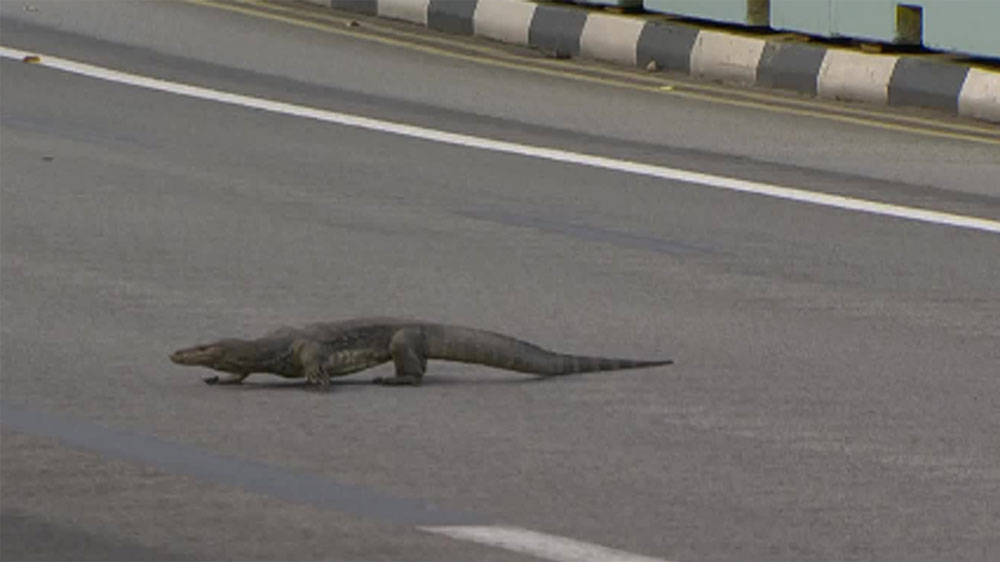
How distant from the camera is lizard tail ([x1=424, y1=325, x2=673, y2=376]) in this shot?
861 cm

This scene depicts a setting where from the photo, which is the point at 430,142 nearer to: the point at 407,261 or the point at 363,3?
the point at 407,261

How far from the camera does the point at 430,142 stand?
551 inches

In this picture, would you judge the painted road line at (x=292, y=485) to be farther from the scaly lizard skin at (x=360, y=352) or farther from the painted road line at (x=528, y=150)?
the painted road line at (x=528, y=150)

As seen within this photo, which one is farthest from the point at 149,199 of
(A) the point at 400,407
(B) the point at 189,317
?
(A) the point at 400,407

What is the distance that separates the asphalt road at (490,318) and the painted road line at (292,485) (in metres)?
0.01

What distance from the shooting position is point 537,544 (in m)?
6.75

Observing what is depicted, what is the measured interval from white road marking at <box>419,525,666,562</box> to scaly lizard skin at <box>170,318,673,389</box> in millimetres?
1615

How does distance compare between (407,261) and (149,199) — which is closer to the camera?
(407,261)

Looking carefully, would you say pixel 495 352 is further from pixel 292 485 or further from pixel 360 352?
pixel 292 485

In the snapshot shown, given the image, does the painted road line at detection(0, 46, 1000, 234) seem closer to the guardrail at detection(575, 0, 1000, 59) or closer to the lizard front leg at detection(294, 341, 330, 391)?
the guardrail at detection(575, 0, 1000, 59)

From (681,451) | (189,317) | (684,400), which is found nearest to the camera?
(681,451)

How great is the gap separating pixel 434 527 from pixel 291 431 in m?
1.10

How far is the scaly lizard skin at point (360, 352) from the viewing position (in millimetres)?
8422

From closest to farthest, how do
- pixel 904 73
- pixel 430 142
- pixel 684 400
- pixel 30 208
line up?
1. pixel 684 400
2. pixel 30 208
3. pixel 430 142
4. pixel 904 73
